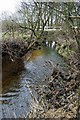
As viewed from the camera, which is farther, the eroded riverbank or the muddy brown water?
the muddy brown water

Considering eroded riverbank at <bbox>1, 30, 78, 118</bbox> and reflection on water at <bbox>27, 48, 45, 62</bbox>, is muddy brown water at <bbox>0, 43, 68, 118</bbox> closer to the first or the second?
eroded riverbank at <bbox>1, 30, 78, 118</bbox>

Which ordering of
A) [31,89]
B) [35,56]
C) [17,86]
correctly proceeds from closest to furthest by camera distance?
1. [31,89]
2. [17,86]
3. [35,56]

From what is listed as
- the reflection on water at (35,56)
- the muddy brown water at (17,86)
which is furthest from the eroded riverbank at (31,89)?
the reflection on water at (35,56)

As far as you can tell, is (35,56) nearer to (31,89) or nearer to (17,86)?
(17,86)

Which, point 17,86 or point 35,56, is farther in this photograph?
point 35,56

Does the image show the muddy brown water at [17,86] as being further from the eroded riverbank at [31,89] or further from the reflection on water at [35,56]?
the reflection on water at [35,56]

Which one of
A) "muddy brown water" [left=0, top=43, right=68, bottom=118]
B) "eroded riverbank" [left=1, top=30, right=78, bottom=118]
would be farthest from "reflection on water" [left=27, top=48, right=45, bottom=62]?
"eroded riverbank" [left=1, top=30, right=78, bottom=118]

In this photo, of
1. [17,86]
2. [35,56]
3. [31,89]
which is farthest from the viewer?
[35,56]

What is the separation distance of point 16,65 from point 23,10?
5.67 m

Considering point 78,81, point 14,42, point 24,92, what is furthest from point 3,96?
point 14,42

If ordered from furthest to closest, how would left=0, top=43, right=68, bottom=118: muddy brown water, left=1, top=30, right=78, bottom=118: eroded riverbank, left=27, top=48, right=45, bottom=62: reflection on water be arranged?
left=27, top=48, right=45, bottom=62: reflection on water, left=0, top=43, right=68, bottom=118: muddy brown water, left=1, top=30, right=78, bottom=118: eroded riverbank

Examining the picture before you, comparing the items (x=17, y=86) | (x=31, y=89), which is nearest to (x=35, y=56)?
(x=17, y=86)

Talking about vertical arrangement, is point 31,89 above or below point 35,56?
below

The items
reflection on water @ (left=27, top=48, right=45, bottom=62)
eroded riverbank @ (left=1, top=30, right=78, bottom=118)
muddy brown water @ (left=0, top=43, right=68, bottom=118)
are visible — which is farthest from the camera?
reflection on water @ (left=27, top=48, right=45, bottom=62)
